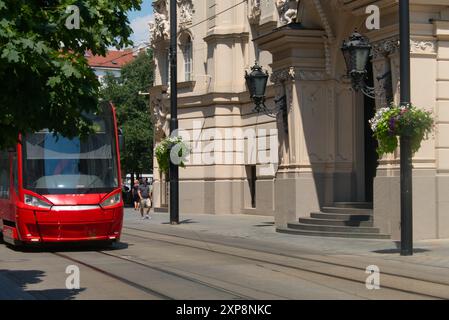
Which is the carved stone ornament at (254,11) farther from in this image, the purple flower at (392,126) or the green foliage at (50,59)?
the green foliage at (50,59)

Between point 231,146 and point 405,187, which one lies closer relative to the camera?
point 405,187

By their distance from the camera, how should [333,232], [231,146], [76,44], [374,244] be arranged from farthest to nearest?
[231,146] → [333,232] → [374,244] → [76,44]

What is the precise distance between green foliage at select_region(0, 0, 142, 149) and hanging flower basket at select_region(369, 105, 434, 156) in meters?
8.43

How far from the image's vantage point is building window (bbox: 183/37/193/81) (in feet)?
133

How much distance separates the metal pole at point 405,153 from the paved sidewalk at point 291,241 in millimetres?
498

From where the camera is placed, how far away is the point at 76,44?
937 cm

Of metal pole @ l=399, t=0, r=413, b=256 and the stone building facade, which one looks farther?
the stone building facade

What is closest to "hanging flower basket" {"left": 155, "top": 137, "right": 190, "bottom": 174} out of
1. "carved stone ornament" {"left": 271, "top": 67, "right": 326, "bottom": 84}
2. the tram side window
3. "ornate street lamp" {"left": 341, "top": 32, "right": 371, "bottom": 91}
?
"carved stone ornament" {"left": 271, "top": 67, "right": 326, "bottom": 84}

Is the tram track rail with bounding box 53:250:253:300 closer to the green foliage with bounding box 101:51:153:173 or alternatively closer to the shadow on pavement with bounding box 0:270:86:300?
the shadow on pavement with bounding box 0:270:86:300

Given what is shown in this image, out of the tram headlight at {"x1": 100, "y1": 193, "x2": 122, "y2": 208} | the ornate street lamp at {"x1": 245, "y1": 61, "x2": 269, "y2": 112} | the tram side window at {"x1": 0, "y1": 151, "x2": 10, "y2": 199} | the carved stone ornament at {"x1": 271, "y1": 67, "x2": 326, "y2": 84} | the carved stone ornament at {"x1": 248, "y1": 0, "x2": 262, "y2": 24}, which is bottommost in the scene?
the tram headlight at {"x1": 100, "y1": 193, "x2": 122, "y2": 208}

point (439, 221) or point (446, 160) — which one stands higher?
point (446, 160)

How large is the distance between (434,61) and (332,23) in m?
5.44
